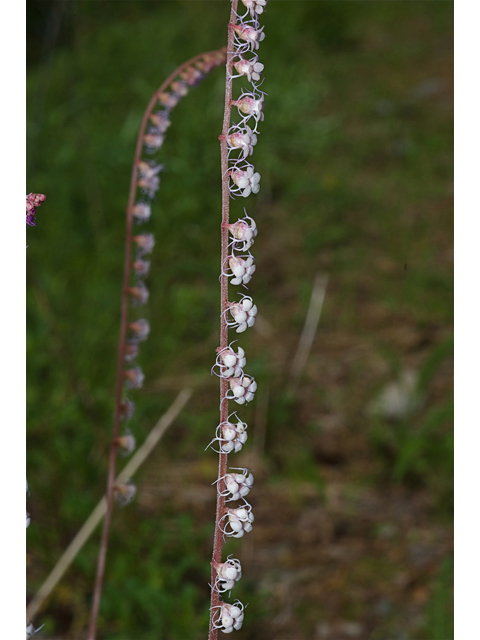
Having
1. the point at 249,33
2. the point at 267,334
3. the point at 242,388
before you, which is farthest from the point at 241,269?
the point at 267,334

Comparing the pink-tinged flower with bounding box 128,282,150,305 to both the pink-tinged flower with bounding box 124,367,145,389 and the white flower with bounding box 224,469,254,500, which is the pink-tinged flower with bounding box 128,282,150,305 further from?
the white flower with bounding box 224,469,254,500

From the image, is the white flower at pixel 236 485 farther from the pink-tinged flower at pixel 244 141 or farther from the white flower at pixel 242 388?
the pink-tinged flower at pixel 244 141

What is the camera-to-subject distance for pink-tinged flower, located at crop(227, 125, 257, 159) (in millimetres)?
584

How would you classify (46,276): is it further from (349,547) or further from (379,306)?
(349,547)

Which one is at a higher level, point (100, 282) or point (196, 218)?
point (196, 218)

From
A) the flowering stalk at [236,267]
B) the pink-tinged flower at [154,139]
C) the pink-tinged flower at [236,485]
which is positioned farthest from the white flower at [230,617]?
the pink-tinged flower at [154,139]

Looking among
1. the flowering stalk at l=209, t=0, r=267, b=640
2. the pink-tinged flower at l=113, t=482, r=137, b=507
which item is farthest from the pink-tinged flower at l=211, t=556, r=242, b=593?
the pink-tinged flower at l=113, t=482, r=137, b=507

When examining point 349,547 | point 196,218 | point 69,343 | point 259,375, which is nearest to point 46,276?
point 69,343

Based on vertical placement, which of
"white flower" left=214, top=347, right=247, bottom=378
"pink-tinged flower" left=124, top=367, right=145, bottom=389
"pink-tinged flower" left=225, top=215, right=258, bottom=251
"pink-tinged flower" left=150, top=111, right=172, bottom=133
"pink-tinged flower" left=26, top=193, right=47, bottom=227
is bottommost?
"pink-tinged flower" left=124, top=367, right=145, bottom=389

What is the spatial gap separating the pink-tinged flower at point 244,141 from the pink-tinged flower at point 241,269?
3.6 inches

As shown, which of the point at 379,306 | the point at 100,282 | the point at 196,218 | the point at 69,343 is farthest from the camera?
the point at 196,218

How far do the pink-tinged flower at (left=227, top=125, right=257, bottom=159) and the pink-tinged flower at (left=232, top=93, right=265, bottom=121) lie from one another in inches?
0.8
